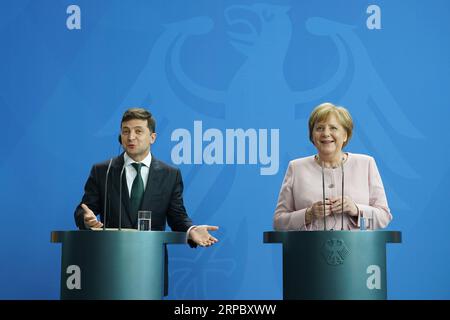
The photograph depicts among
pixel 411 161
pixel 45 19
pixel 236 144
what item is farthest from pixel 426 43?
pixel 45 19

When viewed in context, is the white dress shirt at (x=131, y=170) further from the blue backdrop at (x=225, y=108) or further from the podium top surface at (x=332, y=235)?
the blue backdrop at (x=225, y=108)

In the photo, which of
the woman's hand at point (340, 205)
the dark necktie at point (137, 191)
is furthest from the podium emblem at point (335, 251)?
the dark necktie at point (137, 191)

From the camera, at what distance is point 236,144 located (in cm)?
629

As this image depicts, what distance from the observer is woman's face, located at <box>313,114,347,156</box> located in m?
4.63

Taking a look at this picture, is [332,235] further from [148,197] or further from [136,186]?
[136,186]

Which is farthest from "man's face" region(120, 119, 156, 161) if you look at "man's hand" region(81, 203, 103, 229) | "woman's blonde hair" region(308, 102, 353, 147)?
"woman's blonde hair" region(308, 102, 353, 147)

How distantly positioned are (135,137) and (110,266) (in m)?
1.00

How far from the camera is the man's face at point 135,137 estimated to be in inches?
191

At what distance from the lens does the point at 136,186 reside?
16.0 feet

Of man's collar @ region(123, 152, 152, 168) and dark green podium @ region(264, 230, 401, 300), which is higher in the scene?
man's collar @ region(123, 152, 152, 168)

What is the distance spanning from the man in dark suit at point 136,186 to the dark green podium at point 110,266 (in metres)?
0.59

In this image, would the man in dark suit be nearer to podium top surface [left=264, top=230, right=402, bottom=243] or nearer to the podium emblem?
podium top surface [left=264, top=230, right=402, bottom=243]

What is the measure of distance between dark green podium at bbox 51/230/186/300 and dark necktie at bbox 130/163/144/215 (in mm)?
624
